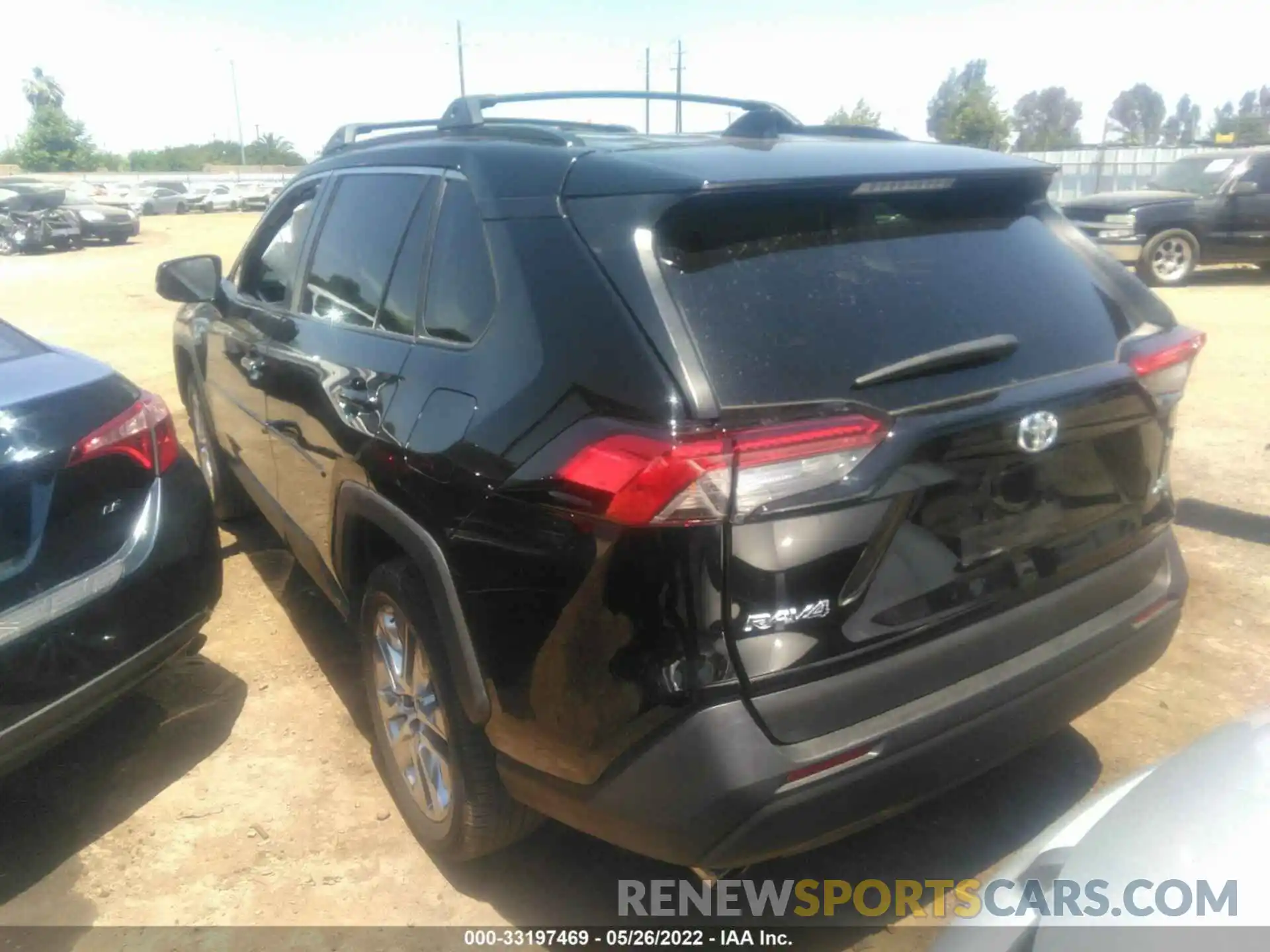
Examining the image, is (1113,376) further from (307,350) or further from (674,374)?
(307,350)

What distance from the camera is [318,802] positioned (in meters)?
3.10

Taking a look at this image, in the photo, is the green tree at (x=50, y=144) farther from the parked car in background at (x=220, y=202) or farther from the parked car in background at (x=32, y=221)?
the parked car in background at (x=32, y=221)

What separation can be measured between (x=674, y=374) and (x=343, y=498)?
1.38 meters

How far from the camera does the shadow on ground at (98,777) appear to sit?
2781mm

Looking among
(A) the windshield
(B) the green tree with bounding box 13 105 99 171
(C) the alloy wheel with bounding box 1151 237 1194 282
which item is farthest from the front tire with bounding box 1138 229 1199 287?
(B) the green tree with bounding box 13 105 99 171

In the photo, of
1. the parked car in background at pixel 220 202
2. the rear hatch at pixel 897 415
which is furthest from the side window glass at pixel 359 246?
the parked car in background at pixel 220 202

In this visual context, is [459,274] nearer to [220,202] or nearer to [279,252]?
[279,252]

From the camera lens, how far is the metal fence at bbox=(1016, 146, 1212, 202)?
1086 inches

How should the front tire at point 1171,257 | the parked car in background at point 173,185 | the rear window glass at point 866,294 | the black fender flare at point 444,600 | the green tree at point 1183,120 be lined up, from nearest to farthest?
the rear window glass at point 866,294 → the black fender flare at point 444,600 → the front tire at point 1171,257 → the parked car in background at point 173,185 → the green tree at point 1183,120

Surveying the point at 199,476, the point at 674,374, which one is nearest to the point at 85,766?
the point at 199,476

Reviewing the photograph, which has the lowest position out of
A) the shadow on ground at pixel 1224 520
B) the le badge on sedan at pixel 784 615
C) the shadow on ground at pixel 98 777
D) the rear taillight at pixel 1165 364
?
the shadow on ground at pixel 98 777

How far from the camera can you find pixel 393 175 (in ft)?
10.1

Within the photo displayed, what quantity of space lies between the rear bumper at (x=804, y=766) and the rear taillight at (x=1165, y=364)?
1.97 feet

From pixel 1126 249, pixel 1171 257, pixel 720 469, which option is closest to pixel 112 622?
pixel 720 469
